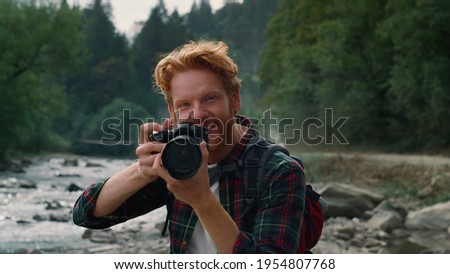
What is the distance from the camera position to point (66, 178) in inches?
543

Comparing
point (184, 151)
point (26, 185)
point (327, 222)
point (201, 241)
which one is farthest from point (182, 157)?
point (26, 185)

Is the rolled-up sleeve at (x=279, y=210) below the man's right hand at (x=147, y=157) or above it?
below

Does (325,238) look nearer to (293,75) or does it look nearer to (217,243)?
(217,243)

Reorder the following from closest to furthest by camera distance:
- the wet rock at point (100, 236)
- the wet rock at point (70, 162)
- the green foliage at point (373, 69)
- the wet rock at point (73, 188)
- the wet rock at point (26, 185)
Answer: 1. the wet rock at point (100, 236)
2. the wet rock at point (73, 188)
3. the wet rock at point (26, 185)
4. the green foliage at point (373, 69)
5. the wet rock at point (70, 162)

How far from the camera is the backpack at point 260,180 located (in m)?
1.16

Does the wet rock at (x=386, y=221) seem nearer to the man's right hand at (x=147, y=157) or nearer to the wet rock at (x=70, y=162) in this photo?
the man's right hand at (x=147, y=157)

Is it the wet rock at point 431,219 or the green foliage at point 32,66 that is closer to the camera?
the wet rock at point 431,219

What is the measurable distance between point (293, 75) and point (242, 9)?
30.7ft

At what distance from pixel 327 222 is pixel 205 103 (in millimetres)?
7556

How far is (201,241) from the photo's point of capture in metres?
1.24

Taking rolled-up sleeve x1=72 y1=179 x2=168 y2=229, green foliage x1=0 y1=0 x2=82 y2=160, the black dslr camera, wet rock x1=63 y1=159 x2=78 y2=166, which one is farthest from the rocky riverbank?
the black dslr camera

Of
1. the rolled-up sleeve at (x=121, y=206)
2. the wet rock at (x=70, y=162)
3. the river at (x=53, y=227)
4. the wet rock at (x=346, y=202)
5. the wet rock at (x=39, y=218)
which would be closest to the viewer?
the rolled-up sleeve at (x=121, y=206)

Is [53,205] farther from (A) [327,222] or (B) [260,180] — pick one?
(B) [260,180]

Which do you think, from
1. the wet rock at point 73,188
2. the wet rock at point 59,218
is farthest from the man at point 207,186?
the wet rock at point 73,188
